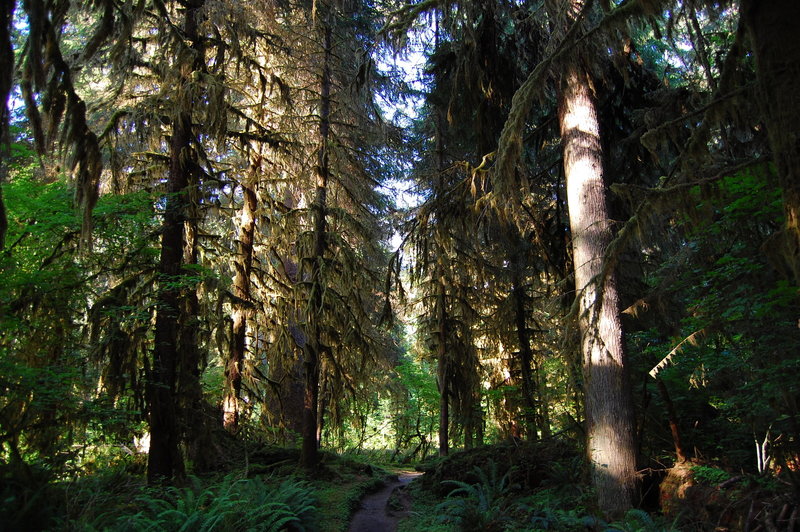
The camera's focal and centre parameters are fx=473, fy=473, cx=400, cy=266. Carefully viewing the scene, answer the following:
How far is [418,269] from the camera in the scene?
939cm

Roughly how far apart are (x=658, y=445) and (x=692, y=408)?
854mm

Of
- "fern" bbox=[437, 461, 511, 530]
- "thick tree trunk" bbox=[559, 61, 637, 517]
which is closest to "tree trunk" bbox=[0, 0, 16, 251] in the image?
"thick tree trunk" bbox=[559, 61, 637, 517]

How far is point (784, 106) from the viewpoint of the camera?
3.23 metres

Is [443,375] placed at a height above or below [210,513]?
above

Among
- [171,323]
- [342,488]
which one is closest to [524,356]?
[342,488]

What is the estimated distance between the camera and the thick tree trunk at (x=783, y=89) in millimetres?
3168

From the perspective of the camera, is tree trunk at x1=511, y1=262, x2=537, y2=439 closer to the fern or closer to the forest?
the forest

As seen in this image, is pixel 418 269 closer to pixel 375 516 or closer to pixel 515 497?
pixel 515 497

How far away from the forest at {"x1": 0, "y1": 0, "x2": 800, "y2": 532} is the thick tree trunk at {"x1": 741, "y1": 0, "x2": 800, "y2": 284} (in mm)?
17

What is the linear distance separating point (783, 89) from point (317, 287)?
359 inches

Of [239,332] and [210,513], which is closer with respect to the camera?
[210,513]

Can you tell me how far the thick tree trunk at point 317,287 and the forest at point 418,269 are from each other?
67mm

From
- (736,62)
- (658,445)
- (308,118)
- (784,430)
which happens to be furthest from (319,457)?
(736,62)

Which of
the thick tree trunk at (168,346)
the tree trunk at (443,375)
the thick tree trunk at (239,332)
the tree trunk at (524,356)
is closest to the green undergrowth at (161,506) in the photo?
the thick tree trunk at (168,346)
